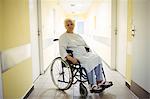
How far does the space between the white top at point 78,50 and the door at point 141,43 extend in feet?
1.90

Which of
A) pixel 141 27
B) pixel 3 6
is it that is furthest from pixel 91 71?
pixel 3 6

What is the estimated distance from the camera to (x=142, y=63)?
291cm

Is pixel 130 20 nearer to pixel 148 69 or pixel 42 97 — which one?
pixel 148 69

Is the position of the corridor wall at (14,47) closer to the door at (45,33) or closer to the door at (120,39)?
the door at (45,33)

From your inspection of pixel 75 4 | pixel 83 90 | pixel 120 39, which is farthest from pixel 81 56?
pixel 75 4

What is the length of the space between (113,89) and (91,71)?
72 cm

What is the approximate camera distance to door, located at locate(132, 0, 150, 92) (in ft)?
9.03

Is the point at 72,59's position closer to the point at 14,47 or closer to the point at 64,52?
Result: the point at 64,52

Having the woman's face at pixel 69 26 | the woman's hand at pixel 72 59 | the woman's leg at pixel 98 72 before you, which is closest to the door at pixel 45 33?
the woman's face at pixel 69 26

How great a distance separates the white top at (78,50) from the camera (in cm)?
300

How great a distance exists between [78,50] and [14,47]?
1134 millimetres

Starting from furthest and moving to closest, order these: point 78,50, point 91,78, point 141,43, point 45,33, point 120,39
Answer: point 45,33 → point 120,39 → point 78,50 → point 91,78 → point 141,43

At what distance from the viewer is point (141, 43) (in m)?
2.91

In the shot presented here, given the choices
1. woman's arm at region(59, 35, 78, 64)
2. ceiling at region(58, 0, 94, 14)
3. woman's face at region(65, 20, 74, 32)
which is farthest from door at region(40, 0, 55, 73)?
ceiling at region(58, 0, 94, 14)
